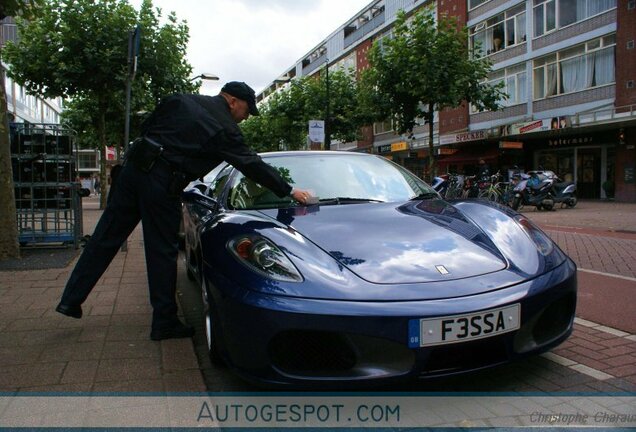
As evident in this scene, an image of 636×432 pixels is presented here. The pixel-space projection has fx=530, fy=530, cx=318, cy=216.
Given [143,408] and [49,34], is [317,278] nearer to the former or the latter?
[143,408]

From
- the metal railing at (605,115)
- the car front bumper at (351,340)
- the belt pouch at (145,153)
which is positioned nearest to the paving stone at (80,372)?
the car front bumper at (351,340)

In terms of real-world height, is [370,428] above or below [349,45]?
below

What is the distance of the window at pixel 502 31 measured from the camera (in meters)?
25.6

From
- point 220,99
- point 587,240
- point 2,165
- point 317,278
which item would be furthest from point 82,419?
point 587,240

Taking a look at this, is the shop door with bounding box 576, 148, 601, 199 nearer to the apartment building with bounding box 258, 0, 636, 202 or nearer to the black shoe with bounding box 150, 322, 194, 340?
the apartment building with bounding box 258, 0, 636, 202

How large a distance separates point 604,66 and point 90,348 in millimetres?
23352

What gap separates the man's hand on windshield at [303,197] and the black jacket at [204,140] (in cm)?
5

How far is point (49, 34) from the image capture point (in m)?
17.0

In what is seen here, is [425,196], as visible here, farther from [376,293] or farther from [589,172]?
[589,172]

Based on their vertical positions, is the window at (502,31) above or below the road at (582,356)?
above

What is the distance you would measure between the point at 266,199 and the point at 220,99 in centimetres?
69

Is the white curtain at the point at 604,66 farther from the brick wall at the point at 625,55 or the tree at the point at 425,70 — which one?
the tree at the point at 425,70

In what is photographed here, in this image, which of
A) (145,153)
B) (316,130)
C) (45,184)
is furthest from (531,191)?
(145,153)

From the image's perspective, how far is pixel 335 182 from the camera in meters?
3.60
